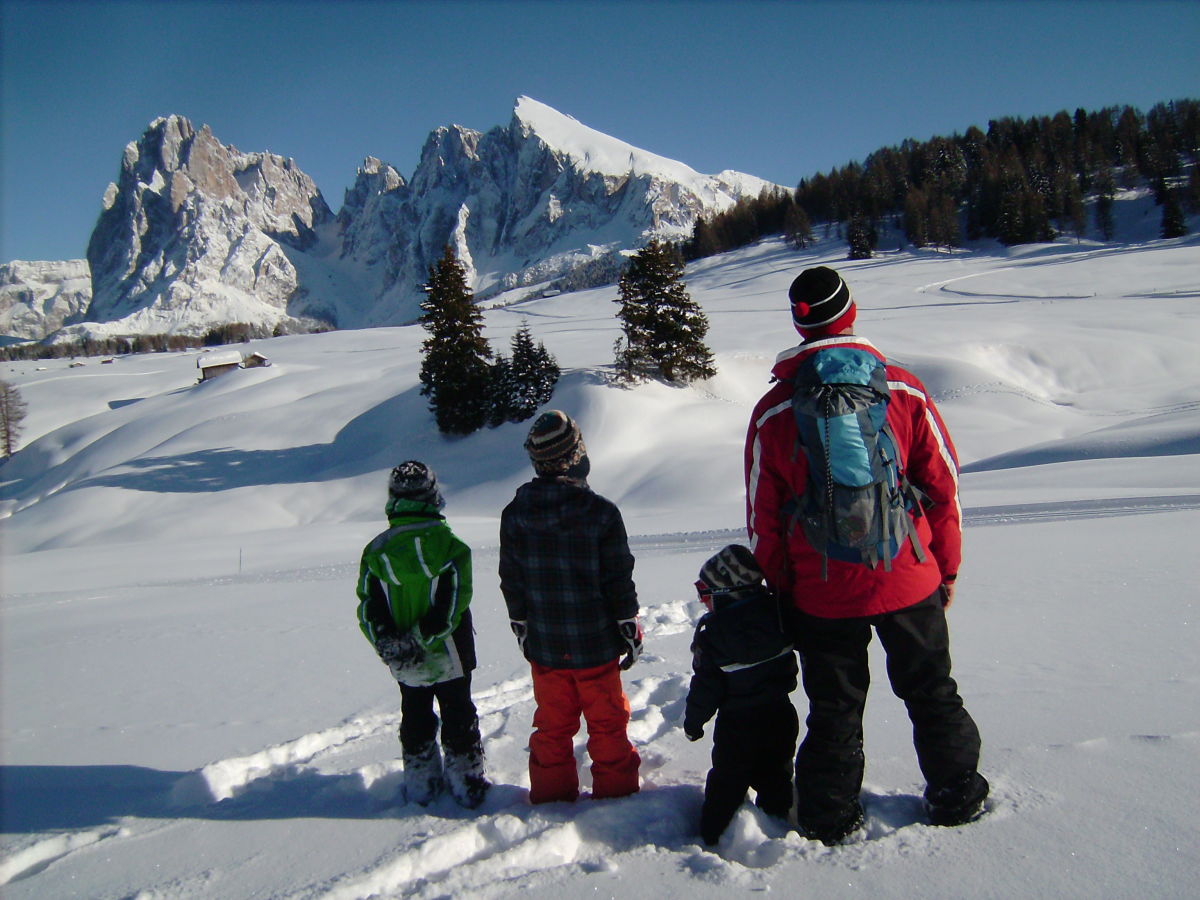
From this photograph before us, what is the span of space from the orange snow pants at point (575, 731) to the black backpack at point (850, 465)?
1.09m

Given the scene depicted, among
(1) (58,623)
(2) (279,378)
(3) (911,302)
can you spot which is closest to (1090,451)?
(1) (58,623)

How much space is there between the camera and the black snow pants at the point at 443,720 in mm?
2994

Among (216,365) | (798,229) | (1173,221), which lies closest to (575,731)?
(216,365)

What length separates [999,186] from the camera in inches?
2456

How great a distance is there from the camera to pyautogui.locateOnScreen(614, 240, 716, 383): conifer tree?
2345 cm

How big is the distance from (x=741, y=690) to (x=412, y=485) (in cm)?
158

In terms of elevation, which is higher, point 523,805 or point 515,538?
point 515,538

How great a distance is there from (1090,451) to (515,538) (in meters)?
15.6

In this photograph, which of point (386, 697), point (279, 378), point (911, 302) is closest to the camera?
point (386, 697)

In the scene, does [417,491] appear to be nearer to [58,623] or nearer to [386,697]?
[386,697]

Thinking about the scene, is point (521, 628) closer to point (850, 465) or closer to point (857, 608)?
point (857, 608)

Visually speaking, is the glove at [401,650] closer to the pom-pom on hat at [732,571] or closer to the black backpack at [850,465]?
the pom-pom on hat at [732,571]

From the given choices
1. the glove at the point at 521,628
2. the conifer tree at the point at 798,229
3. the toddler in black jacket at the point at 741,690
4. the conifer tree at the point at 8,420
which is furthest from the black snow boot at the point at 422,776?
the conifer tree at the point at 798,229

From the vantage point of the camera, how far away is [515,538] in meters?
2.84
